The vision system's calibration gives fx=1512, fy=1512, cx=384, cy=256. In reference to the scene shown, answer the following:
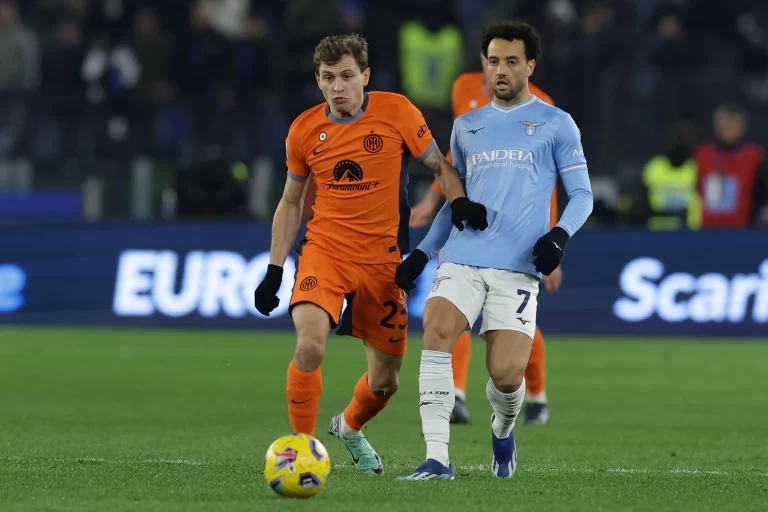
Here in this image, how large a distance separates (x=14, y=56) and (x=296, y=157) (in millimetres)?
12731

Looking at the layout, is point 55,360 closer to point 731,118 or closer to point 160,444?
point 160,444

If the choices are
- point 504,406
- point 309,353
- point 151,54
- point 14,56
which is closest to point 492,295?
point 504,406

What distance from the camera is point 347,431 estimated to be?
289 inches

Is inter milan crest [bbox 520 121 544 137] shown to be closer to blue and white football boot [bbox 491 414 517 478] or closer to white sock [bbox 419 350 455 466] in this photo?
white sock [bbox 419 350 455 466]

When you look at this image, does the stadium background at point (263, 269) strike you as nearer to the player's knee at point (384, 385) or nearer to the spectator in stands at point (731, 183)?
the player's knee at point (384, 385)

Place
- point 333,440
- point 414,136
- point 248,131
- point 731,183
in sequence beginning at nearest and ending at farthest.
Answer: point 414,136, point 333,440, point 731,183, point 248,131

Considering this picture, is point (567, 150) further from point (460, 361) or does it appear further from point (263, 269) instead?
point (263, 269)

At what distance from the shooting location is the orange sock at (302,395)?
270 inches

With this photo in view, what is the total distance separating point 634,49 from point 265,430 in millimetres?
11580

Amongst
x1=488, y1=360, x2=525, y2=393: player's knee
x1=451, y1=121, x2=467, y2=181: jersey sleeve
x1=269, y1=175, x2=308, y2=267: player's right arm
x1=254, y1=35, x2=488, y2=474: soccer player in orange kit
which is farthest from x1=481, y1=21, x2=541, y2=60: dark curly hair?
x1=488, y1=360, x2=525, y2=393: player's knee

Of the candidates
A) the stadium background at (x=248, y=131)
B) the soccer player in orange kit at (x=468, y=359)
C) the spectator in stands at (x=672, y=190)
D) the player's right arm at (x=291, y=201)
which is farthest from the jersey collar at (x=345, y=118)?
the spectator in stands at (x=672, y=190)

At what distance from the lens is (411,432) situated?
29.5 ft

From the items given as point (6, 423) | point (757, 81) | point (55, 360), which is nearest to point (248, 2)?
point (757, 81)

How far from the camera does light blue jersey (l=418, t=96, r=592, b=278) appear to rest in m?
6.87
